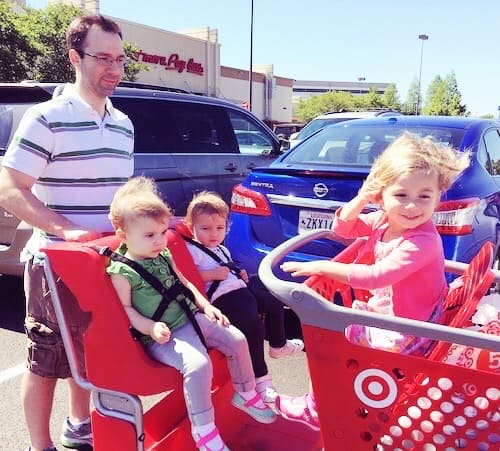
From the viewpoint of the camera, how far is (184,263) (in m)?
2.36

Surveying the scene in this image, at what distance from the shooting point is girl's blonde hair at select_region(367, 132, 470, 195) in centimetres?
176

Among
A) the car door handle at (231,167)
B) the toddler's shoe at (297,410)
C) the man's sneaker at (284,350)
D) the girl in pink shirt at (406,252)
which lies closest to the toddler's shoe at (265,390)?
the toddler's shoe at (297,410)

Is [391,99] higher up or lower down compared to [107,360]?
higher up

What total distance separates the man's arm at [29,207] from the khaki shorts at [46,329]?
0.30m

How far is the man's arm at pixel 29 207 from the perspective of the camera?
83.3 inches

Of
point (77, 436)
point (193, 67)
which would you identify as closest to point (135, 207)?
point (77, 436)

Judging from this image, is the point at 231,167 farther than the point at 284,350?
Yes

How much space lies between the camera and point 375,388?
152cm

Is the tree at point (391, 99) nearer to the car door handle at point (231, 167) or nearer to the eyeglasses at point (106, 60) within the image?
the car door handle at point (231, 167)

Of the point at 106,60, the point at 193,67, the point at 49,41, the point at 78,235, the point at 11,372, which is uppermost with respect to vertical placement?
the point at 193,67

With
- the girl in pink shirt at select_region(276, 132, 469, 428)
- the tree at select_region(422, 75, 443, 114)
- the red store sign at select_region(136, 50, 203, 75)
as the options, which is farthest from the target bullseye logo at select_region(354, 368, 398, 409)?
the tree at select_region(422, 75, 443, 114)

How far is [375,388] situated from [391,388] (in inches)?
1.7

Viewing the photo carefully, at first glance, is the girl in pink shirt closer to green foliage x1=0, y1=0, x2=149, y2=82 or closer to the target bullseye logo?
the target bullseye logo

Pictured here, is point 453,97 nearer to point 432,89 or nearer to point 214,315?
point 432,89
